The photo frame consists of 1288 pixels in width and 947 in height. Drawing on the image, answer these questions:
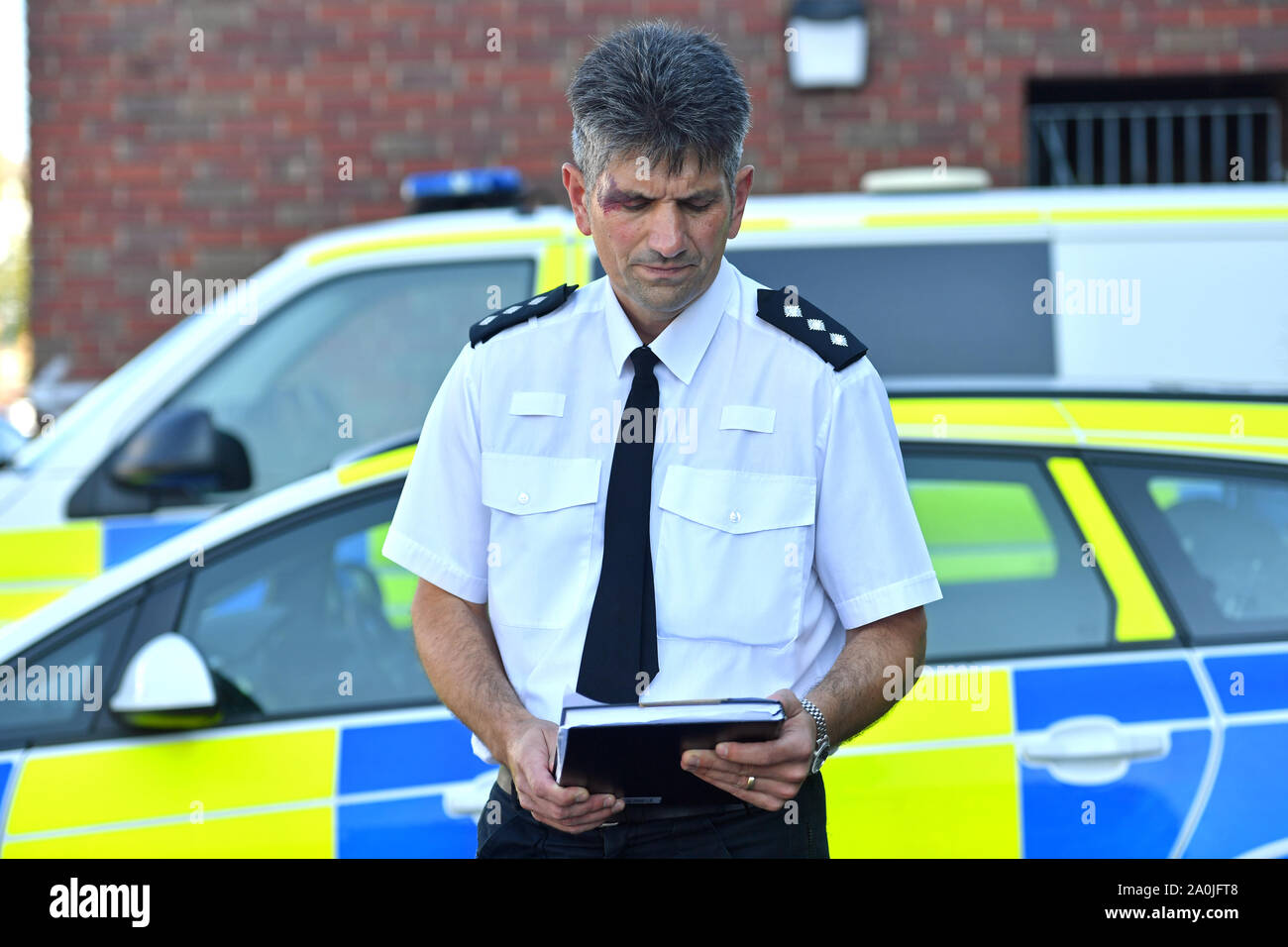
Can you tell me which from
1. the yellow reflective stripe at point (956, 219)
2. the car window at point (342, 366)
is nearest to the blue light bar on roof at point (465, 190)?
the car window at point (342, 366)

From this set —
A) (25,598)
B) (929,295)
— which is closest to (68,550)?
(25,598)

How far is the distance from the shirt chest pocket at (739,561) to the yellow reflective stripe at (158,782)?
3.28 ft

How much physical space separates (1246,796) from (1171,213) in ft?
6.58

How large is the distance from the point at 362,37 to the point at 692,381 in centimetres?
548

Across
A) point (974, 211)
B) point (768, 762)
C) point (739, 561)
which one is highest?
point (974, 211)

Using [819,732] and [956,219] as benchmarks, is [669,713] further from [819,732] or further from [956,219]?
[956,219]

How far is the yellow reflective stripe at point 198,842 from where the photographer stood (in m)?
2.40

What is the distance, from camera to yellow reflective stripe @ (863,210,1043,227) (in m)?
3.87

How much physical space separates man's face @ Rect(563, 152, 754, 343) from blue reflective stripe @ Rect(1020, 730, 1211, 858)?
3.84 ft

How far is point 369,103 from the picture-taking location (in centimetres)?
671

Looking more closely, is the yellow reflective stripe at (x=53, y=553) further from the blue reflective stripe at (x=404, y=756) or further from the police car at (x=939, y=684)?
the blue reflective stripe at (x=404, y=756)

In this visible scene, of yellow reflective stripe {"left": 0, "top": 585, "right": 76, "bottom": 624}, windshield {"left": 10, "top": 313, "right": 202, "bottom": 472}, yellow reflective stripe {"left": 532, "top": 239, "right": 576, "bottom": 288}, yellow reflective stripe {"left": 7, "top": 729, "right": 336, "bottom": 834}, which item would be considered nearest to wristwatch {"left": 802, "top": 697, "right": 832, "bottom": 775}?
yellow reflective stripe {"left": 7, "top": 729, "right": 336, "bottom": 834}
